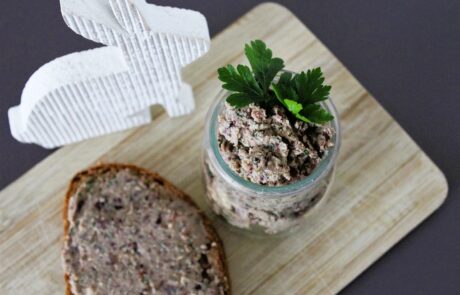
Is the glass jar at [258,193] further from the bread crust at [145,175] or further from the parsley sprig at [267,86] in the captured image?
the parsley sprig at [267,86]

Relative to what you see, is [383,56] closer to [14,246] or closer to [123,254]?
[123,254]

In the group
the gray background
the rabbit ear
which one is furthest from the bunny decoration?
the gray background

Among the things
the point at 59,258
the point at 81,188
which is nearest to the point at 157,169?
the point at 81,188

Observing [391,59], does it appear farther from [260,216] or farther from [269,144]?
[269,144]

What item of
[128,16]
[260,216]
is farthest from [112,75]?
[260,216]

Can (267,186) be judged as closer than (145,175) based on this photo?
Yes
